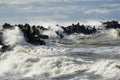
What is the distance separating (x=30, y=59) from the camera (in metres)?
36.5

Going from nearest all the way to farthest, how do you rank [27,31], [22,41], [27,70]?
[27,70] → [22,41] → [27,31]

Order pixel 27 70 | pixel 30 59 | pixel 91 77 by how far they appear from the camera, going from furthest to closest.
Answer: pixel 30 59
pixel 27 70
pixel 91 77

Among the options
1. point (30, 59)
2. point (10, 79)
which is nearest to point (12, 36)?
Answer: point (30, 59)

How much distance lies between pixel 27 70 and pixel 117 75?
8082 millimetres

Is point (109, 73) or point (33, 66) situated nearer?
point (109, 73)

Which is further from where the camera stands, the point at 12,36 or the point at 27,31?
the point at 27,31

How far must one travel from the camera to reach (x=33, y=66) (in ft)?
112

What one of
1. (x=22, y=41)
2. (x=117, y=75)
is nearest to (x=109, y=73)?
(x=117, y=75)

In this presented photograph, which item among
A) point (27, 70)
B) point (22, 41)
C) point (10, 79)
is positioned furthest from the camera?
point (22, 41)

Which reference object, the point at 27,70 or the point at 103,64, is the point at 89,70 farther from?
the point at 27,70

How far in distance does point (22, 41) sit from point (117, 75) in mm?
31485

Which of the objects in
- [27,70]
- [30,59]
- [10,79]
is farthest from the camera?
[30,59]

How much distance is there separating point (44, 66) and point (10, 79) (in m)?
4.33

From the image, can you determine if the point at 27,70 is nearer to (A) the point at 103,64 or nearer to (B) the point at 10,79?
(B) the point at 10,79
